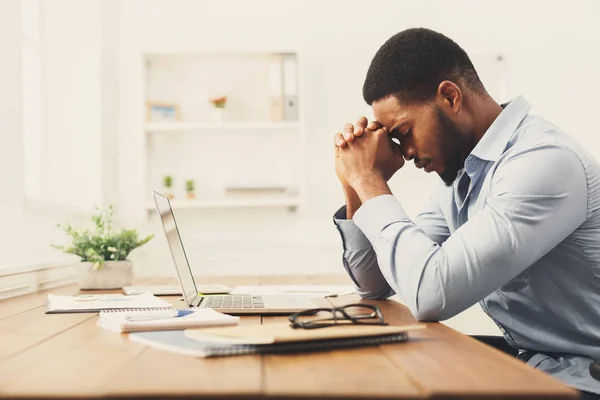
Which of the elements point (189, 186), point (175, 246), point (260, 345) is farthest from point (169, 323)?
point (189, 186)

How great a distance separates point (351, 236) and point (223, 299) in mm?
361

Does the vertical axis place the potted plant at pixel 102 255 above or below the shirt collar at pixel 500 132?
below

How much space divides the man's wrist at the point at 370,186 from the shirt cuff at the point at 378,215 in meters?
0.05

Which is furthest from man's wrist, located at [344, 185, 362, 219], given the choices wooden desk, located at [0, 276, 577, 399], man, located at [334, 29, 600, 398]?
wooden desk, located at [0, 276, 577, 399]

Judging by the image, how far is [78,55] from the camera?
11.5ft

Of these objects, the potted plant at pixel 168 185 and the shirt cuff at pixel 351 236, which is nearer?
the shirt cuff at pixel 351 236

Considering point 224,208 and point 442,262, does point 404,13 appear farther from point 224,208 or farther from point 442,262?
point 442,262

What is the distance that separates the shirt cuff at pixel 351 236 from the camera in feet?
5.48

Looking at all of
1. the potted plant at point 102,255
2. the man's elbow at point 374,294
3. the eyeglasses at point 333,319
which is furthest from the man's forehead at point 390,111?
the potted plant at point 102,255

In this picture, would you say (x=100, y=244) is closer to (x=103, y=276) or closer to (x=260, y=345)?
(x=103, y=276)

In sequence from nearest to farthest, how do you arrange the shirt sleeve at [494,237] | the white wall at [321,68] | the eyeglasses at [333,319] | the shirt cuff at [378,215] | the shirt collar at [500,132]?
the eyeglasses at [333,319]
the shirt sleeve at [494,237]
the shirt cuff at [378,215]
the shirt collar at [500,132]
the white wall at [321,68]

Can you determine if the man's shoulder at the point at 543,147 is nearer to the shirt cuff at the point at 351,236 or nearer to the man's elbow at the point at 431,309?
the man's elbow at the point at 431,309

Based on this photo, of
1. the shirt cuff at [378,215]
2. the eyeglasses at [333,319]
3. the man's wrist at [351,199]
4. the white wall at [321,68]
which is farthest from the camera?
the white wall at [321,68]

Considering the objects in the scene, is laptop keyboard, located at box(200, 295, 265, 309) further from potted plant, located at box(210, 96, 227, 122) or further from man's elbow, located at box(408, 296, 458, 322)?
potted plant, located at box(210, 96, 227, 122)
